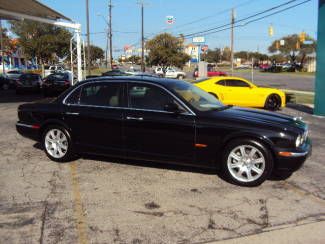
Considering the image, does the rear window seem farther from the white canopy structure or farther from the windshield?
the windshield

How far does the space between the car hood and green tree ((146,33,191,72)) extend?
29.5 metres

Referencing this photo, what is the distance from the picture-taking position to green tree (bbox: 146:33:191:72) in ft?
116

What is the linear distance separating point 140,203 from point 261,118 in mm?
2246

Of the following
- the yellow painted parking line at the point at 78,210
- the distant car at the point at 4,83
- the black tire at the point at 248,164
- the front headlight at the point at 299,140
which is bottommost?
the yellow painted parking line at the point at 78,210

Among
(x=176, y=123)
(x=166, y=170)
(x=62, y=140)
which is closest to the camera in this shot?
(x=176, y=123)

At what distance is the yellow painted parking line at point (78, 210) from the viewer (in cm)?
423

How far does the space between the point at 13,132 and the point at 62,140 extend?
3.86 metres

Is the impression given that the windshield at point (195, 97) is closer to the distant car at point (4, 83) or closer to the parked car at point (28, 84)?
the parked car at point (28, 84)

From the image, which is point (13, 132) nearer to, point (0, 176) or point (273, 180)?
point (0, 176)

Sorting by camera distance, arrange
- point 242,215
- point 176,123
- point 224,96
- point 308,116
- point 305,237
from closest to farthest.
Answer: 1. point 305,237
2. point 242,215
3. point 176,123
4. point 308,116
5. point 224,96

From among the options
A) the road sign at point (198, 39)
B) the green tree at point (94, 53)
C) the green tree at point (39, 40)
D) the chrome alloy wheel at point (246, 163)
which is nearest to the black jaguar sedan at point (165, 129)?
the chrome alloy wheel at point (246, 163)

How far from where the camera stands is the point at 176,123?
6074 millimetres

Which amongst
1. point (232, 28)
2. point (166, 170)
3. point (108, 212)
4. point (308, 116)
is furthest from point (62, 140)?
point (232, 28)

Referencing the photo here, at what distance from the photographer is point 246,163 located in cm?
581
